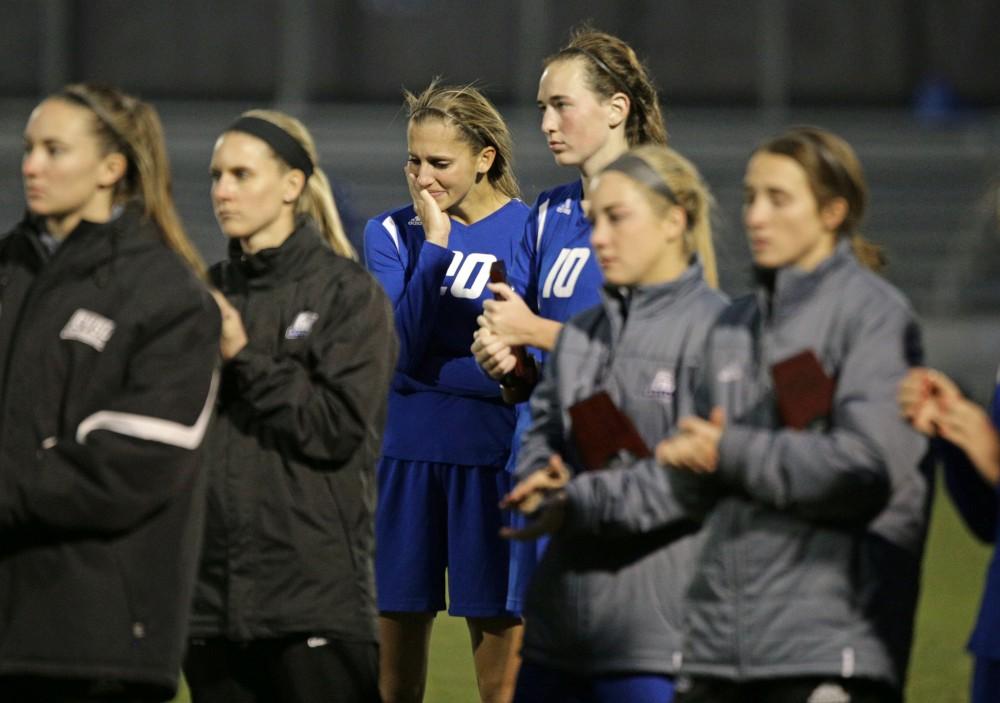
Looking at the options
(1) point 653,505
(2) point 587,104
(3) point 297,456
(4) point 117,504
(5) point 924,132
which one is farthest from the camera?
(5) point 924,132

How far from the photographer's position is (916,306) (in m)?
19.1

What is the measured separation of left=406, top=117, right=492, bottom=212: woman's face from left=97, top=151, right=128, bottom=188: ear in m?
1.88

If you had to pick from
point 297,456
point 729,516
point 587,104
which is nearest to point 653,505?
point 729,516

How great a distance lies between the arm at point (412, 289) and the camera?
5.30 m

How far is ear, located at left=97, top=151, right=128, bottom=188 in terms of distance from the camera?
3.61m

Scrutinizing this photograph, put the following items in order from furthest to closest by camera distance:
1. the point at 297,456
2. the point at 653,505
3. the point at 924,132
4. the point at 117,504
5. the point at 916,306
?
the point at 924,132 < the point at 916,306 < the point at 297,456 < the point at 653,505 < the point at 117,504

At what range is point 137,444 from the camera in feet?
11.1

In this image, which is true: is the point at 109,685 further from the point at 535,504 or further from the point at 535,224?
the point at 535,224

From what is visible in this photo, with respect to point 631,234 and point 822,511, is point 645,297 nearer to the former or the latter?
point 631,234

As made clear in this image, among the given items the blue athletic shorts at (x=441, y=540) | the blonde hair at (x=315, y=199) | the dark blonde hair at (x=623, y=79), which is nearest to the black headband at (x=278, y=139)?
the blonde hair at (x=315, y=199)

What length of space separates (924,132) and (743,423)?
17.6m

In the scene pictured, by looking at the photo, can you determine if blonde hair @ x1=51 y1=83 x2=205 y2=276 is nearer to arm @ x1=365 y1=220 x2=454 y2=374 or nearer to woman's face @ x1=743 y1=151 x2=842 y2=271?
woman's face @ x1=743 y1=151 x2=842 y2=271

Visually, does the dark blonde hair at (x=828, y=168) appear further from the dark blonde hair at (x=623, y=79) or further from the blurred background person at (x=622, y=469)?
the dark blonde hair at (x=623, y=79)

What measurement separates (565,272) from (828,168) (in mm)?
1505
